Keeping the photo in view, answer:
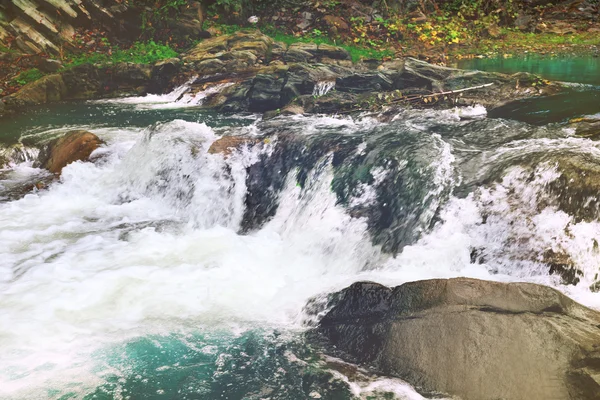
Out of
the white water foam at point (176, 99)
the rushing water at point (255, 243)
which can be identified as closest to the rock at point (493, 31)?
the white water foam at point (176, 99)

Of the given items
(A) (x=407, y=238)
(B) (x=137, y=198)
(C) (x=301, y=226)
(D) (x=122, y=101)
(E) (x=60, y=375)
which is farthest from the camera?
(D) (x=122, y=101)

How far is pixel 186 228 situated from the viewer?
7820 mm

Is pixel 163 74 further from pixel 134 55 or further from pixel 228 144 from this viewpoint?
pixel 228 144

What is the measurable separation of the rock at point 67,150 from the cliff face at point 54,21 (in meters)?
7.49

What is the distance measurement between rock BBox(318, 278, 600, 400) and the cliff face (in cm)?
1580

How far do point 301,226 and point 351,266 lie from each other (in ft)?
4.10

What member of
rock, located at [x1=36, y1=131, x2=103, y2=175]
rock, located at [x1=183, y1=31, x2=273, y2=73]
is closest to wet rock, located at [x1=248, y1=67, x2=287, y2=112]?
rock, located at [x1=183, y1=31, x2=273, y2=73]

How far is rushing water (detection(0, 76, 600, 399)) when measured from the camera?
14.5 ft

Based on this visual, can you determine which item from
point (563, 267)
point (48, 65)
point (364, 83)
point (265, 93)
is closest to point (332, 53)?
point (364, 83)

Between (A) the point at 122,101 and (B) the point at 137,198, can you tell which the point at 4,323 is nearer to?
(B) the point at 137,198

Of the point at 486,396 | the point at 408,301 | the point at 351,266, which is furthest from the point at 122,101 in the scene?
the point at 486,396

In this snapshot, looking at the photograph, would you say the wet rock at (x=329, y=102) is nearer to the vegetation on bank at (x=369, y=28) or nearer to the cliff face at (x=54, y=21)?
the vegetation on bank at (x=369, y=28)

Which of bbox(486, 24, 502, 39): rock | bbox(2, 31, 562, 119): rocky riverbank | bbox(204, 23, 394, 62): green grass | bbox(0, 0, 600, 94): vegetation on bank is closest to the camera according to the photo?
bbox(2, 31, 562, 119): rocky riverbank

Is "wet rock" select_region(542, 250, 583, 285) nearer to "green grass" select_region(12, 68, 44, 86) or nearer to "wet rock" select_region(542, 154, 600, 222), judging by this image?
"wet rock" select_region(542, 154, 600, 222)
